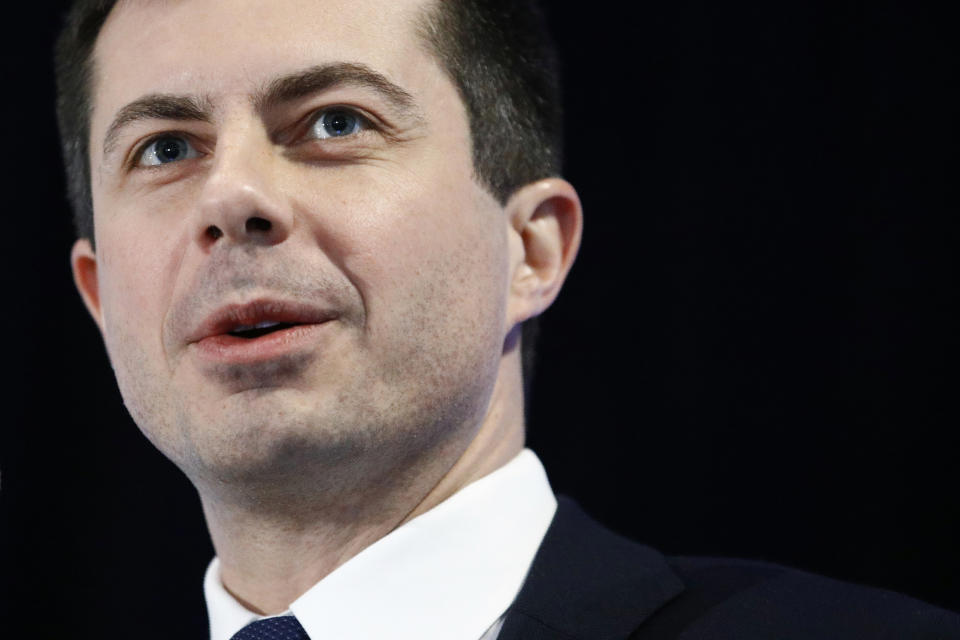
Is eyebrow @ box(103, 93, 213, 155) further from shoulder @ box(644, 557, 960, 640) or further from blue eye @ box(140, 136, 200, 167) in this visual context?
shoulder @ box(644, 557, 960, 640)

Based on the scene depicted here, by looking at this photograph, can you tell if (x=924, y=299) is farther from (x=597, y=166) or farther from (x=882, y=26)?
(x=597, y=166)

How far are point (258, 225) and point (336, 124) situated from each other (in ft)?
0.81

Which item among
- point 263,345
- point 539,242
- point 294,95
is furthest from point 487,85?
point 263,345

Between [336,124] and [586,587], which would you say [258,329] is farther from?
[586,587]

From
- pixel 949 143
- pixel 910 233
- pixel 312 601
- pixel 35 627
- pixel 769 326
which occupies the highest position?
pixel 949 143

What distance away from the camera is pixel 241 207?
156 cm

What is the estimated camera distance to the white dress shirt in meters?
1.63

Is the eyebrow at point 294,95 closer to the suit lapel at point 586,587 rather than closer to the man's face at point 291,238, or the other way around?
the man's face at point 291,238

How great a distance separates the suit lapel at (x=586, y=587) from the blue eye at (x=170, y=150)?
839 millimetres

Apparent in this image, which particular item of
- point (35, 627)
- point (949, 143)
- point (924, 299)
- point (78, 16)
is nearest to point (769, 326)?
point (924, 299)

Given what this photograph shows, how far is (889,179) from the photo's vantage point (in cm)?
272

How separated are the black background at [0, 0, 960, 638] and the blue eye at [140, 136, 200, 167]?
1273mm

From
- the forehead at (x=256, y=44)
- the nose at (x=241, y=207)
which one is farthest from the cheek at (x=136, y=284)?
the forehead at (x=256, y=44)

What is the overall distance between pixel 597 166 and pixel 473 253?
139cm
